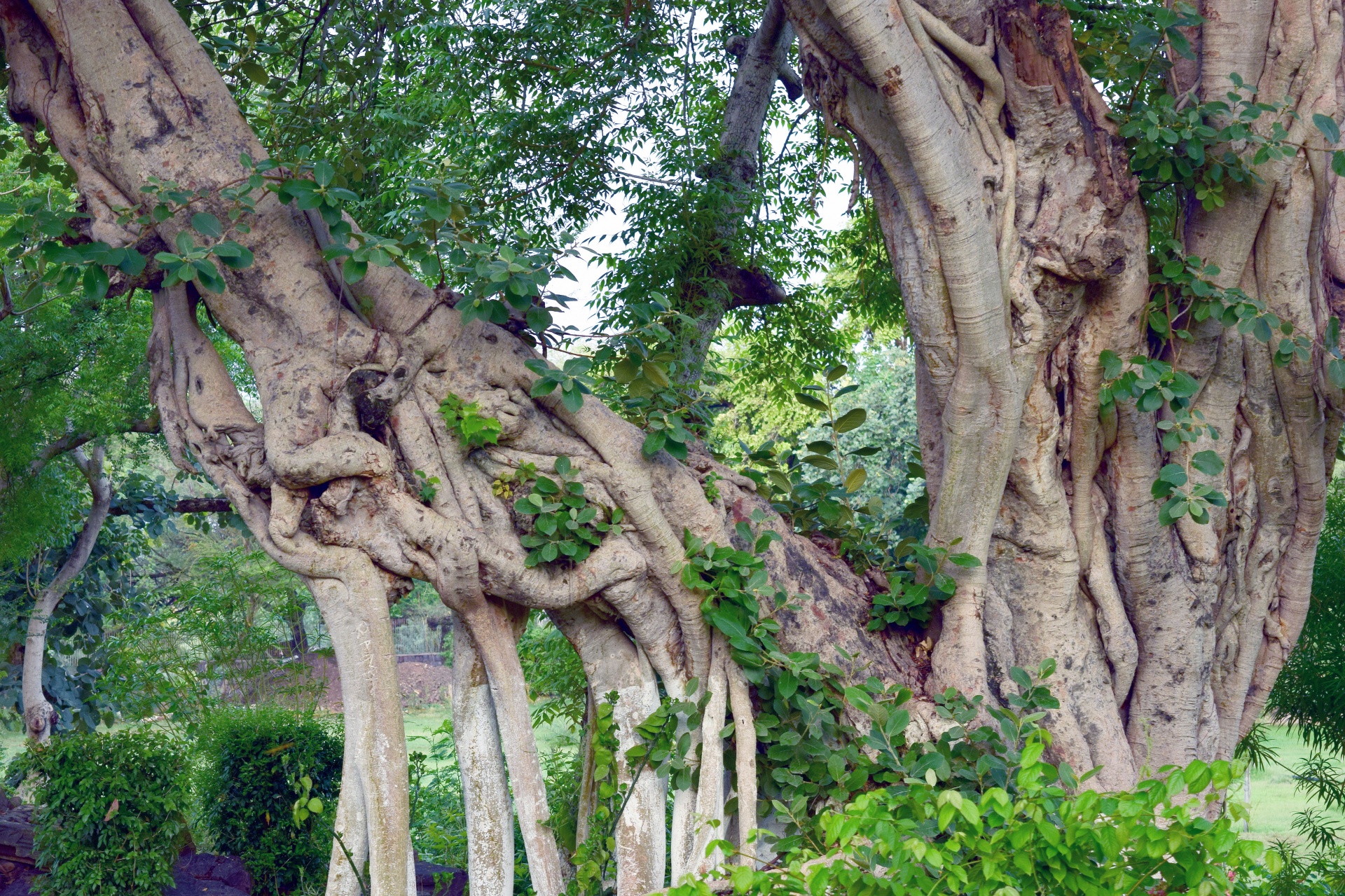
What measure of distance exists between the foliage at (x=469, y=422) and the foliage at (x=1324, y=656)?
16.7 feet

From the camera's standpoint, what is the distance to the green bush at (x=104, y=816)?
16.8ft

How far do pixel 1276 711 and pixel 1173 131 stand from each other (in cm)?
535

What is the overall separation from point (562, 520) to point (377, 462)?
1.69ft

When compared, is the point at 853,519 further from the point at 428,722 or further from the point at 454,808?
the point at 428,722

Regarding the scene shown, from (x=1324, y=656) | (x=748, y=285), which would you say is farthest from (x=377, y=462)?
(x=1324, y=656)

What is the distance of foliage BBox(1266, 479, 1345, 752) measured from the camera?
19.5ft

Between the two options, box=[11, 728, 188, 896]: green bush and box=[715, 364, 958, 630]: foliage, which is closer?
box=[715, 364, 958, 630]: foliage

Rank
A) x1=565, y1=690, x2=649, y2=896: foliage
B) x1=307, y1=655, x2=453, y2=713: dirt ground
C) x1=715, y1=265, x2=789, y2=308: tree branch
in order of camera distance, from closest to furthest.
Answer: x1=565, y1=690, x2=649, y2=896: foliage, x1=715, y1=265, x2=789, y2=308: tree branch, x1=307, y1=655, x2=453, y2=713: dirt ground

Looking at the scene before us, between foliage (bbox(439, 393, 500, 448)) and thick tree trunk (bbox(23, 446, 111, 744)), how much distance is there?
6074mm

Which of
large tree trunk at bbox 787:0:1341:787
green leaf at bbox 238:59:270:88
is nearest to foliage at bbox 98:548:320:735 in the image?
green leaf at bbox 238:59:270:88

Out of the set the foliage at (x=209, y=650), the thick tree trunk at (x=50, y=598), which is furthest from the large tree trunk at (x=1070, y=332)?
the thick tree trunk at (x=50, y=598)

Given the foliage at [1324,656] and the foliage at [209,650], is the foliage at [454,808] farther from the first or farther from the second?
the foliage at [1324,656]

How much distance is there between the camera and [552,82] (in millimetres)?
6480

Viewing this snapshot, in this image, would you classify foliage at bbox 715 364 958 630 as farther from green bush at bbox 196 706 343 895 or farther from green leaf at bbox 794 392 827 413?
green bush at bbox 196 706 343 895
